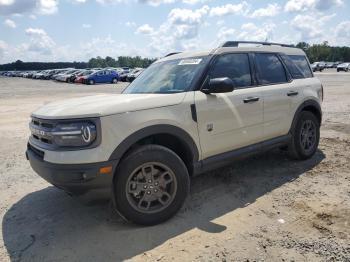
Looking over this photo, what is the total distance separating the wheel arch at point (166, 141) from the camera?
3.71m

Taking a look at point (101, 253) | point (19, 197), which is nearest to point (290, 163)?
point (101, 253)

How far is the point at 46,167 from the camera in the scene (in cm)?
363

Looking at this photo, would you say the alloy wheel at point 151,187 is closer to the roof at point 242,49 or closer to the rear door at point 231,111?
the rear door at point 231,111

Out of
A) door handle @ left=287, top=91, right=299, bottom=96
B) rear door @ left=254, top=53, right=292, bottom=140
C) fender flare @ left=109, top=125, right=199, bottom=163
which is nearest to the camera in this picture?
fender flare @ left=109, top=125, right=199, bottom=163

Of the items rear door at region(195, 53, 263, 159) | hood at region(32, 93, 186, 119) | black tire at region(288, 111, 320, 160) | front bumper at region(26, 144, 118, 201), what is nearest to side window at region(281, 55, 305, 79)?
black tire at region(288, 111, 320, 160)

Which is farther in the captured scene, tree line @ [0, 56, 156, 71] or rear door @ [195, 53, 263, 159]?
tree line @ [0, 56, 156, 71]

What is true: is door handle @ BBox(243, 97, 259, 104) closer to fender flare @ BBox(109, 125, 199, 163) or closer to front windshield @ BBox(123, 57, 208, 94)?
front windshield @ BBox(123, 57, 208, 94)

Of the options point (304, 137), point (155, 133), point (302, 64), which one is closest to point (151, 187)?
point (155, 133)

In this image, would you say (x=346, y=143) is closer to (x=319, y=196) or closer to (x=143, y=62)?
(x=319, y=196)

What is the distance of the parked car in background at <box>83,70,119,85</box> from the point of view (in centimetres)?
3994

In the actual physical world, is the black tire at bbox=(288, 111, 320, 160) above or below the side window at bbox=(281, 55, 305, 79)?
below

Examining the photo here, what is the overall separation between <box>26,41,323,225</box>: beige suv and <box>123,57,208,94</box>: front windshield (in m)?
0.02

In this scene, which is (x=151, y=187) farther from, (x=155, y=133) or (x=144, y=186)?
(x=155, y=133)

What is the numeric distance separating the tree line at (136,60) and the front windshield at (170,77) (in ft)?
315
